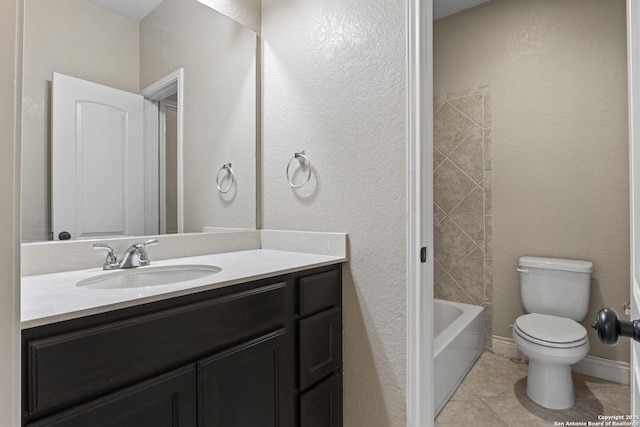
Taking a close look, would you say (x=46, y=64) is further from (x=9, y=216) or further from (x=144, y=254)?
(x=9, y=216)

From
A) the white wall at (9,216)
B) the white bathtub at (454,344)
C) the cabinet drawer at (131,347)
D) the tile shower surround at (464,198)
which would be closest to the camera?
the white wall at (9,216)

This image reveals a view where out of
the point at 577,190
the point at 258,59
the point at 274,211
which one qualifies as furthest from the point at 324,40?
the point at 577,190

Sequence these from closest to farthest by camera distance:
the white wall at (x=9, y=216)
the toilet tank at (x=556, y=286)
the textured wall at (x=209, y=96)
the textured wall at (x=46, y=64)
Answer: the white wall at (x=9, y=216) → the textured wall at (x=46, y=64) → the textured wall at (x=209, y=96) → the toilet tank at (x=556, y=286)

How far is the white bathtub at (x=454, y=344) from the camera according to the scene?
1813 mm

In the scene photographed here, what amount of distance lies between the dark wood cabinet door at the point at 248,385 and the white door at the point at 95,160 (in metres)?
0.73

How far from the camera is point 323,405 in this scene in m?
1.40

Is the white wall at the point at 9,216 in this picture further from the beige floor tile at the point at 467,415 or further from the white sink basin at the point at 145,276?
the beige floor tile at the point at 467,415

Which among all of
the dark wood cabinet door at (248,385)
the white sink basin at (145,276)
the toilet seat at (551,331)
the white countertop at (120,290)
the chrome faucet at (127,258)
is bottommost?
the toilet seat at (551,331)

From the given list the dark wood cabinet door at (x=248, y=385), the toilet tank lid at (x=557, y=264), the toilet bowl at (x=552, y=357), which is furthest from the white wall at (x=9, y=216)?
the toilet tank lid at (x=557, y=264)

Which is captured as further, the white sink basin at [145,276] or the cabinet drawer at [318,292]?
the cabinet drawer at [318,292]

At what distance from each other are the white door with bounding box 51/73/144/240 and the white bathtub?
5.14 feet

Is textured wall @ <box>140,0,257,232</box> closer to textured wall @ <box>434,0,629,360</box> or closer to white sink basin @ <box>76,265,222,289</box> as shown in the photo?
white sink basin @ <box>76,265,222,289</box>

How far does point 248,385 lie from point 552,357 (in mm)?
1607

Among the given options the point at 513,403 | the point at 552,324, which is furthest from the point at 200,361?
the point at 552,324
